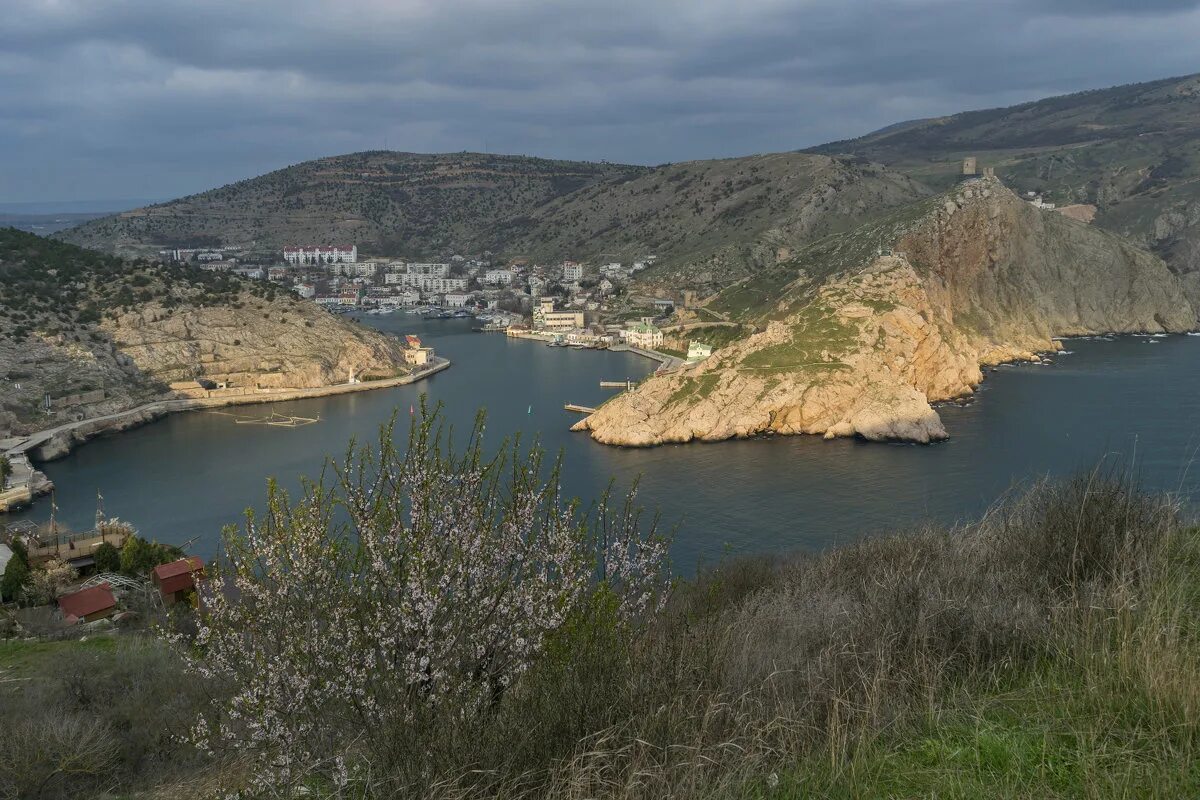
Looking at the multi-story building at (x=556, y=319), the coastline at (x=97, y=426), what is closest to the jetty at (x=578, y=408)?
the coastline at (x=97, y=426)

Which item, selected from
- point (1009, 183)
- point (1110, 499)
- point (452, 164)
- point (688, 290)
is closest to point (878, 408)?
point (1110, 499)

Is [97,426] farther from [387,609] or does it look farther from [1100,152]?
[1100,152]

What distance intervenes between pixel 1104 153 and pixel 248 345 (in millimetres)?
121940

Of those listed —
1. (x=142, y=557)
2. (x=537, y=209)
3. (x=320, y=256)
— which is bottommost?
(x=142, y=557)

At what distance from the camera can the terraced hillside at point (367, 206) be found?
411 feet

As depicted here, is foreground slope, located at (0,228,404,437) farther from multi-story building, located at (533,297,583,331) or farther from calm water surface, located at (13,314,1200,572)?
multi-story building, located at (533,297,583,331)

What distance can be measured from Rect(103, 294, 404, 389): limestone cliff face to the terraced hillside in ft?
237

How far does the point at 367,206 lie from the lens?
452ft

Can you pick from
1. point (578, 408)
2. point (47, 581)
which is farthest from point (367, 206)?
point (47, 581)

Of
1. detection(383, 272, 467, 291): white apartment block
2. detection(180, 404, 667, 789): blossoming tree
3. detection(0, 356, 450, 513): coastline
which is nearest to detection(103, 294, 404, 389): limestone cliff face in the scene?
detection(0, 356, 450, 513): coastline

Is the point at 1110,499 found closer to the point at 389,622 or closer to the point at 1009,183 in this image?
the point at 389,622

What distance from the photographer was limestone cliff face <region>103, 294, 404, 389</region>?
4709 centimetres

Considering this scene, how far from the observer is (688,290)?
77.4 metres

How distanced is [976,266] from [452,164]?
118685 millimetres
